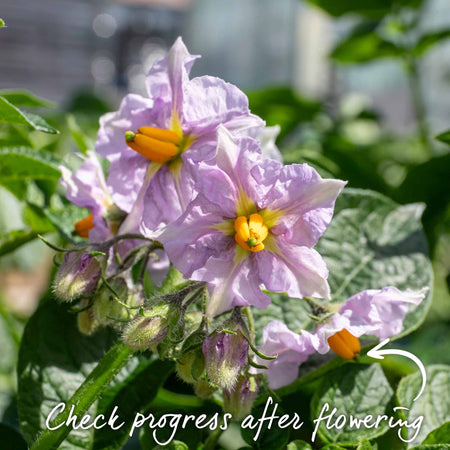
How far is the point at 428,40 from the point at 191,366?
1085 mm

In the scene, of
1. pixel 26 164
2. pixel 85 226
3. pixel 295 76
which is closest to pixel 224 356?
pixel 85 226

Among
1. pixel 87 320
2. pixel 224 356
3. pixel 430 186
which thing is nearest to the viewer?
pixel 224 356

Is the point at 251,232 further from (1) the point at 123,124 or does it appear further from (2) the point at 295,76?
(2) the point at 295,76

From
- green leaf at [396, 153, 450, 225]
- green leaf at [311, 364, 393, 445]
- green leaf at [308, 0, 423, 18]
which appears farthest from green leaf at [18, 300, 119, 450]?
green leaf at [308, 0, 423, 18]

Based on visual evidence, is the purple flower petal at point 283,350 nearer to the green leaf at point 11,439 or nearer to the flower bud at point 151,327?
the flower bud at point 151,327

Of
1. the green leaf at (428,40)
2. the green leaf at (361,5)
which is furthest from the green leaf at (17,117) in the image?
the green leaf at (428,40)

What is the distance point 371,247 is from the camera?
0.79 m

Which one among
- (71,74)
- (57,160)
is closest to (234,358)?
(57,160)

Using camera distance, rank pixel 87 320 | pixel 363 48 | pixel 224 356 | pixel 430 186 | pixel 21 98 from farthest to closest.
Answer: pixel 363 48
pixel 430 186
pixel 21 98
pixel 87 320
pixel 224 356

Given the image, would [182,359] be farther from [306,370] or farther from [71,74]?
[71,74]

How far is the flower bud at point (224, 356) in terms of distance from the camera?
55cm

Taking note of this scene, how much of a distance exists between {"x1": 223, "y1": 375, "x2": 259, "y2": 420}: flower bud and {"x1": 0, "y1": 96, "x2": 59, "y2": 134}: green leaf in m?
0.30

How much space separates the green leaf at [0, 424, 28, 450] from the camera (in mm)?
692

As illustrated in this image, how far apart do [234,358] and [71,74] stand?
957cm
